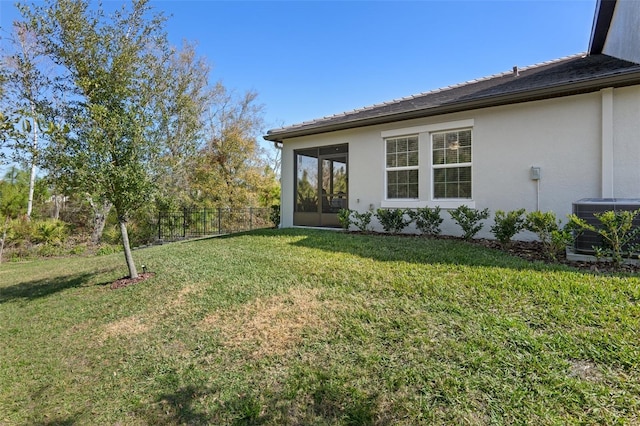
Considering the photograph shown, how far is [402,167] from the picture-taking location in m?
8.90

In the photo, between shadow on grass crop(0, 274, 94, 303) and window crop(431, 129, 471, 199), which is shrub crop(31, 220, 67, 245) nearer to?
shadow on grass crop(0, 274, 94, 303)

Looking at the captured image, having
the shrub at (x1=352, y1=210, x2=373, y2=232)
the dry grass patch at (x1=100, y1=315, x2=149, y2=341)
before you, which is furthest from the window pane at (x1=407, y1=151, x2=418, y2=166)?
the dry grass patch at (x1=100, y1=315, x2=149, y2=341)

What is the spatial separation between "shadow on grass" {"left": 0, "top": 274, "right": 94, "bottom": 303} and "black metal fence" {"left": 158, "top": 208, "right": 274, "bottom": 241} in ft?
18.0

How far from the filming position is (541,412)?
7.91 ft

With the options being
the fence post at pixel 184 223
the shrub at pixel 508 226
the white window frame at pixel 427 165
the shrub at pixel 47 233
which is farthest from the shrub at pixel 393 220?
the shrub at pixel 47 233

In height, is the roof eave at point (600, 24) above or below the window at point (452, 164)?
above

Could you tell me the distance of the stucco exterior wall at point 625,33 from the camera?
24.1 feet

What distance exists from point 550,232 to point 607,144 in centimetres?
229

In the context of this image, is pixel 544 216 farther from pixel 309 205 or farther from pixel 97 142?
pixel 97 142

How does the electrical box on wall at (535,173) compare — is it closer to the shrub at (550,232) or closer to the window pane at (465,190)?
the window pane at (465,190)

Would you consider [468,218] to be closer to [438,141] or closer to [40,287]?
[438,141]

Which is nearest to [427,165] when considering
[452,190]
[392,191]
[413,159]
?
[413,159]

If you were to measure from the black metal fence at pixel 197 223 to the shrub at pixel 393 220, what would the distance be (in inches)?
284

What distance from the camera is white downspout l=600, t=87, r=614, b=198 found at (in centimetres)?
615
